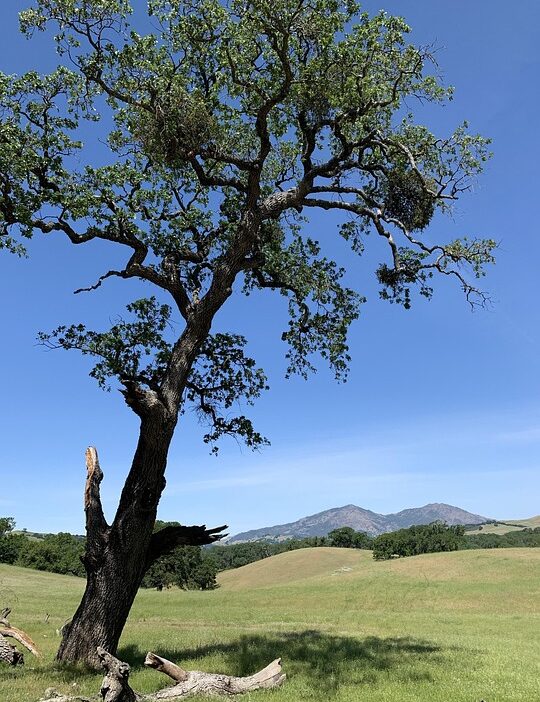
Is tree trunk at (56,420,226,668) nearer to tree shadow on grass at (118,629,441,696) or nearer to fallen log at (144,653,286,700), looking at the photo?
tree shadow on grass at (118,629,441,696)

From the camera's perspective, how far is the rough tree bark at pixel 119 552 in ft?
35.3

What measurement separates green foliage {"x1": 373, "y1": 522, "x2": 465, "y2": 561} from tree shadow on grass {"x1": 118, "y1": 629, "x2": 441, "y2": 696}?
3602 inches

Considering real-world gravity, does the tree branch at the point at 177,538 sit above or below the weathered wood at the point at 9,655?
above

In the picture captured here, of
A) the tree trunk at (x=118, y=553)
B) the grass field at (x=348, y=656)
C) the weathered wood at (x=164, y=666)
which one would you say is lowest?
the grass field at (x=348, y=656)

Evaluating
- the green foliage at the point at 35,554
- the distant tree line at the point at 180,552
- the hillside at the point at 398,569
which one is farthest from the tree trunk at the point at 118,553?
the green foliage at the point at 35,554

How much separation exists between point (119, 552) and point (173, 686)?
3.09 m

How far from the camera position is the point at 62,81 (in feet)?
44.2

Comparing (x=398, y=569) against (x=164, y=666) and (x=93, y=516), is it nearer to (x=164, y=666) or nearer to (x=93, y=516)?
(x=93, y=516)

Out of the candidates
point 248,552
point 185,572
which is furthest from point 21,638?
point 248,552

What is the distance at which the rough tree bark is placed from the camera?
1077 cm

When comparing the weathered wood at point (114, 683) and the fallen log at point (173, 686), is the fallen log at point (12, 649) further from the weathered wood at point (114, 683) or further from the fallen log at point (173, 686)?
the weathered wood at point (114, 683)

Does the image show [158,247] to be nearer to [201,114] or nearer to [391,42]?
[201,114]

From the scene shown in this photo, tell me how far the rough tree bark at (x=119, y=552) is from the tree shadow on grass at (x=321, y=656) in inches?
66.8

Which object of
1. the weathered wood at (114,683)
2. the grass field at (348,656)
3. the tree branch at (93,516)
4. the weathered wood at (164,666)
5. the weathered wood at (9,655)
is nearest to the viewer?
the weathered wood at (114,683)
